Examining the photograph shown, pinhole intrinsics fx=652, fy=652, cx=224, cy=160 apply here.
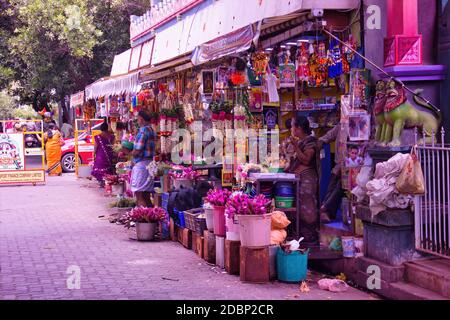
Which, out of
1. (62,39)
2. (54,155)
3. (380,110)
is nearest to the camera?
(380,110)

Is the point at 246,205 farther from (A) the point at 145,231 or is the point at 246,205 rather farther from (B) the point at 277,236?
(A) the point at 145,231

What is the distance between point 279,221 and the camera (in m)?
8.14

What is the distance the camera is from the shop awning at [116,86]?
47.3 feet

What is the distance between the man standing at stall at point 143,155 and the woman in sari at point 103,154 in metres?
5.48

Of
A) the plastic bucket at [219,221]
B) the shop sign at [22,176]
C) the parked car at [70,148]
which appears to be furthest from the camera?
the parked car at [70,148]

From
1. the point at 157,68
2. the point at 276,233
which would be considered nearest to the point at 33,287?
the point at 276,233

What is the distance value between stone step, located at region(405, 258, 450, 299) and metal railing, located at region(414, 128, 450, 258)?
0.14m

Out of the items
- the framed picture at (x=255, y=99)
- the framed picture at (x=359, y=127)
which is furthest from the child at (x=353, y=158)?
the framed picture at (x=255, y=99)

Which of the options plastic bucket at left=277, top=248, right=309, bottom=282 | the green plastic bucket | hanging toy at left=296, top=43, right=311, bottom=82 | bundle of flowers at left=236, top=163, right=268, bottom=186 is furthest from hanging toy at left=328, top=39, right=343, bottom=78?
plastic bucket at left=277, top=248, right=309, bottom=282

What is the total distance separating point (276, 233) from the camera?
812 centimetres

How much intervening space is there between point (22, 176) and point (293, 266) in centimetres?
1474

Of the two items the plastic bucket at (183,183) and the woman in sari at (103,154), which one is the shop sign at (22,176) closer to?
the woman in sari at (103,154)

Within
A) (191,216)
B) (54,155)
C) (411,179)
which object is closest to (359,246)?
(411,179)

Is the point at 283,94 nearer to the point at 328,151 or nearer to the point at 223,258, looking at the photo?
the point at 328,151
